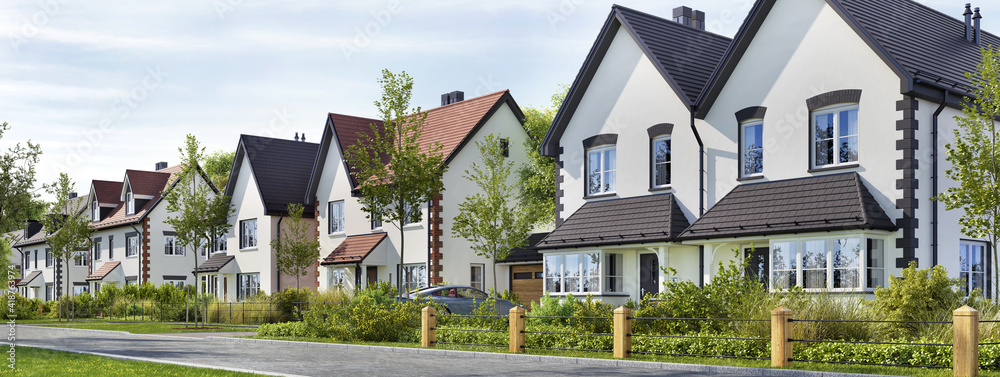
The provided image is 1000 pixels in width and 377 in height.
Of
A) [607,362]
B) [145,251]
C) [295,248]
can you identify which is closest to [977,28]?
[607,362]

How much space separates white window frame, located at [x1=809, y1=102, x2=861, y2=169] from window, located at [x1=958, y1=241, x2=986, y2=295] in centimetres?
347

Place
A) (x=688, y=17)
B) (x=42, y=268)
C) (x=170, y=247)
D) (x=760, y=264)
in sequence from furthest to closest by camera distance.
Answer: (x=42, y=268) → (x=170, y=247) → (x=688, y=17) → (x=760, y=264)

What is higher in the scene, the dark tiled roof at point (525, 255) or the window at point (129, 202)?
the window at point (129, 202)

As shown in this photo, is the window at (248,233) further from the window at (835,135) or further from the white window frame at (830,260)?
the window at (835,135)

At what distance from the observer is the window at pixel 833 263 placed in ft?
70.0

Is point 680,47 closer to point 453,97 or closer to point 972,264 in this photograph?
point 972,264

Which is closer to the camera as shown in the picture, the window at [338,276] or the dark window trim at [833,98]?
the dark window trim at [833,98]

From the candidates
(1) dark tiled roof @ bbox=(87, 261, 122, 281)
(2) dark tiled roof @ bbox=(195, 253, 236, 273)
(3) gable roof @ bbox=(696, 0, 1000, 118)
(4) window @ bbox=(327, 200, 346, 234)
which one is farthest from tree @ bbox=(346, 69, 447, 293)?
(1) dark tiled roof @ bbox=(87, 261, 122, 281)

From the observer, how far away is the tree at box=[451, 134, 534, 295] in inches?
1299

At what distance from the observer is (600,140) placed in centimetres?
2844

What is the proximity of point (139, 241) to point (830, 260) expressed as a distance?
4072 cm

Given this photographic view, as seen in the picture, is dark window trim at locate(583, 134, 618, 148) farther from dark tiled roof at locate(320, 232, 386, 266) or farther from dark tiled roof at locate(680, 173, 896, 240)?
dark tiled roof at locate(320, 232, 386, 266)

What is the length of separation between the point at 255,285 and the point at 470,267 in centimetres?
1311

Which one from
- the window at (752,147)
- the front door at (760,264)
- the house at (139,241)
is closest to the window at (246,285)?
the house at (139,241)
